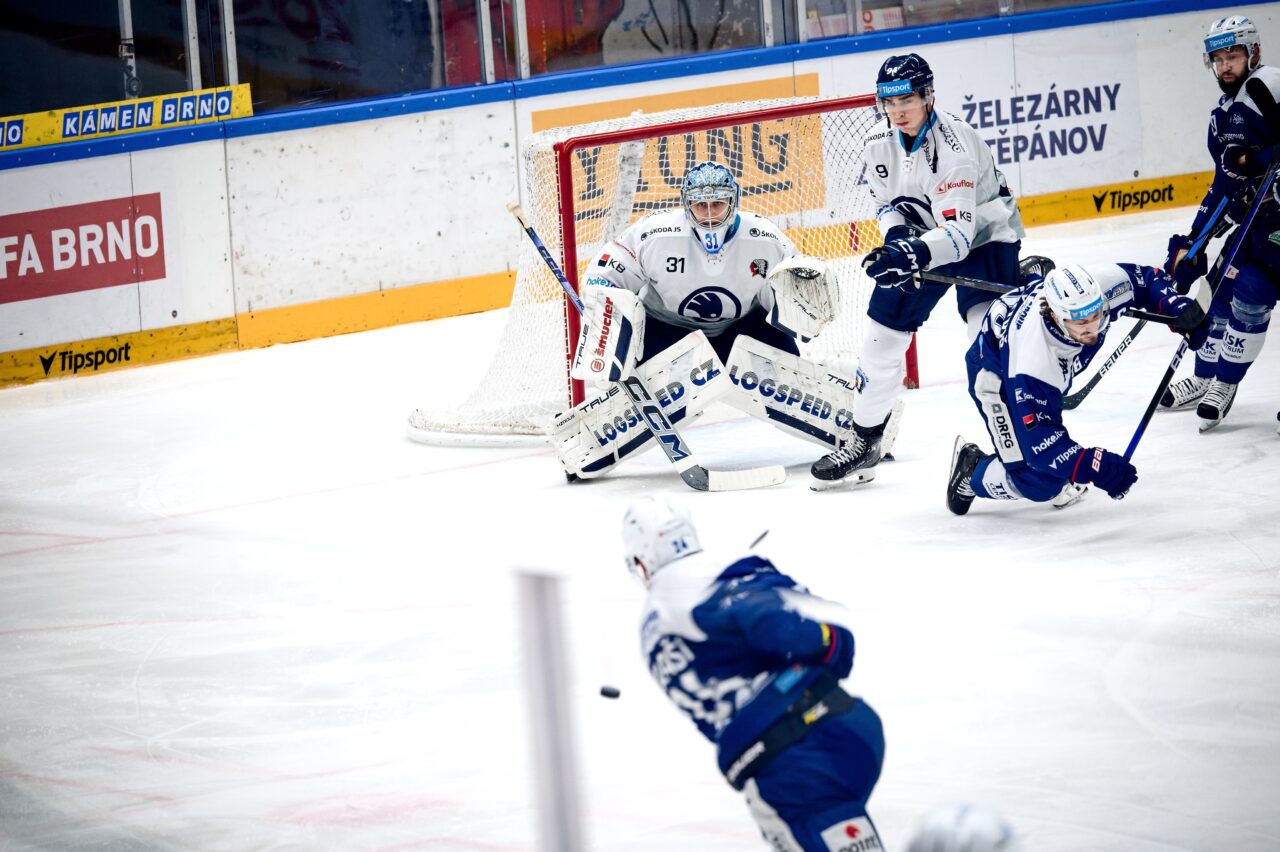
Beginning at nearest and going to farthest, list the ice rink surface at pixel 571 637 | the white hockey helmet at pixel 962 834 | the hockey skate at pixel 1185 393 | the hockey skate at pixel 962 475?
the white hockey helmet at pixel 962 834, the ice rink surface at pixel 571 637, the hockey skate at pixel 962 475, the hockey skate at pixel 1185 393

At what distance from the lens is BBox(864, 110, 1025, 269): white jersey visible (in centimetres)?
521

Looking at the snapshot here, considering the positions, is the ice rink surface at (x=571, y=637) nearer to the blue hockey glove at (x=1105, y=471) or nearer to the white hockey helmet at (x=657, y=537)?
the blue hockey glove at (x=1105, y=471)

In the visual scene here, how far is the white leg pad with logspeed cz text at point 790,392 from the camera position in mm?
5613

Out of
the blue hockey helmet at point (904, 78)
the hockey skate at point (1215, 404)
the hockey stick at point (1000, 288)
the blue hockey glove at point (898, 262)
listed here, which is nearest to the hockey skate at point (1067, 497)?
the hockey stick at point (1000, 288)

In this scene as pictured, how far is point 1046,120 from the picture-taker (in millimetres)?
9906

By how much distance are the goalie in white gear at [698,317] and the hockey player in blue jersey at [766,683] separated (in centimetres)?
305

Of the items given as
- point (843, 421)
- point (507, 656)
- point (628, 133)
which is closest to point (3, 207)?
point (628, 133)

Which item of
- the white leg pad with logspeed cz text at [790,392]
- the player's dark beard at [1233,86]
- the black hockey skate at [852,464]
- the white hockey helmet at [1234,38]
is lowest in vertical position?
the black hockey skate at [852,464]

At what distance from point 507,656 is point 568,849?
237 cm

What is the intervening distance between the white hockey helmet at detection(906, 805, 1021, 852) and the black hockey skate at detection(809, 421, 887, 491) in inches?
120

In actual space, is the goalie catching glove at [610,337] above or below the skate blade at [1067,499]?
above

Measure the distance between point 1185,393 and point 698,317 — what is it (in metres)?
1.68

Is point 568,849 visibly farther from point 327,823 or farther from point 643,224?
point 643,224

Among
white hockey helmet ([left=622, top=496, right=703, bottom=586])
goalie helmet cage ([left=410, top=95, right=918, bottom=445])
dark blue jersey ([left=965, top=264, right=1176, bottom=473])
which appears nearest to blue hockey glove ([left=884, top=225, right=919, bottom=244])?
dark blue jersey ([left=965, top=264, right=1176, bottom=473])
